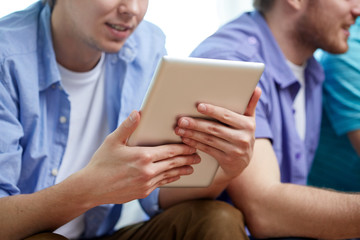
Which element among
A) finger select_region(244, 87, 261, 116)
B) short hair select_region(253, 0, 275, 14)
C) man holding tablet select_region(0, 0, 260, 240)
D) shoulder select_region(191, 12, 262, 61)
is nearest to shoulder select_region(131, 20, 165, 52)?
man holding tablet select_region(0, 0, 260, 240)

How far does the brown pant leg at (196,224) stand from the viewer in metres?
1.00

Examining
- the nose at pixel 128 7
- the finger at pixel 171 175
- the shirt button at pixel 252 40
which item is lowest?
the finger at pixel 171 175

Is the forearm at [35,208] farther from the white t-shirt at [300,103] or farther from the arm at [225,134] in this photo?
the white t-shirt at [300,103]

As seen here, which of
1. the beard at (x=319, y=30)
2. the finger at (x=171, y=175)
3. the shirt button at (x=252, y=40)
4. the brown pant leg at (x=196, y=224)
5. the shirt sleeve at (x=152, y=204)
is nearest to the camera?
the finger at (x=171, y=175)

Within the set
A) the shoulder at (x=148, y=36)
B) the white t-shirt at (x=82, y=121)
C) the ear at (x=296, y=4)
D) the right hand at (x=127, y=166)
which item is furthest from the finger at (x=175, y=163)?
the ear at (x=296, y=4)

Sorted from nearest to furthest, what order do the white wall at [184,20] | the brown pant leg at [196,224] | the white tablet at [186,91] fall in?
the white tablet at [186,91] → the brown pant leg at [196,224] → the white wall at [184,20]

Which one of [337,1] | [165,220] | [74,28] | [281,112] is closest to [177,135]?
[165,220]

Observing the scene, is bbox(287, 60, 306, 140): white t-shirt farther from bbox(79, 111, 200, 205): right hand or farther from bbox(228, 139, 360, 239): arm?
bbox(79, 111, 200, 205): right hand

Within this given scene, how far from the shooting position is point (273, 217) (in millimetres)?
1107

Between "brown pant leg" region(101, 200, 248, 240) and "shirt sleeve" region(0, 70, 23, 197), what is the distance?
1.10 ft

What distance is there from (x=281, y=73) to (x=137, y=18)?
47 cm

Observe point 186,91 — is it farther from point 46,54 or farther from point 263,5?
point 263,5

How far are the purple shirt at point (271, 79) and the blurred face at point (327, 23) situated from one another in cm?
A: 13

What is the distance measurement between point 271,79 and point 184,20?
1.97 feet
